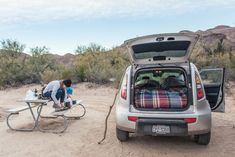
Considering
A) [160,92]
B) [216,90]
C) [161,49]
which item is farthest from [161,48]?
[216,90]

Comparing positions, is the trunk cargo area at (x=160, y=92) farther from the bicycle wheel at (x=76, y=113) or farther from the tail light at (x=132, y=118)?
the bicycle wheel at (x=76, y=113)

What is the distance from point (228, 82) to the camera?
46.2 ft

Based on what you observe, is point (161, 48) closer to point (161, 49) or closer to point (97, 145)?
point (161, 49)

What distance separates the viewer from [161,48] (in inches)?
225

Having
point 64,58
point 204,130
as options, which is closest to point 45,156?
point 204,130

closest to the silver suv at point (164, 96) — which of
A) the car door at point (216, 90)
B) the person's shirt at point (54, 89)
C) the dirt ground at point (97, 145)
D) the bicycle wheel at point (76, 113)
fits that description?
the car door at point (216, 90)

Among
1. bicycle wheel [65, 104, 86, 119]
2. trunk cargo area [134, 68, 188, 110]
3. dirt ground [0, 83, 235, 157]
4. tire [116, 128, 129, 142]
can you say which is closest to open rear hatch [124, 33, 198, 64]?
trunk cargo area [134, 68, 188, 110]

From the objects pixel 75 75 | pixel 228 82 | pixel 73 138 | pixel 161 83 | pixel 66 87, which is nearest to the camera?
pixel 73 138

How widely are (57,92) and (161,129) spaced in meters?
3.39

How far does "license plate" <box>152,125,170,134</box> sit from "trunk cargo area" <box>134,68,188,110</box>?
39cm

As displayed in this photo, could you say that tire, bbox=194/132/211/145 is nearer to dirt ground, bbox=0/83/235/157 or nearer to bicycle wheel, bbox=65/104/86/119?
dirt ground, bbox=0/83/235/157

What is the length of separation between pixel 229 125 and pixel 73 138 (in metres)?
3.74

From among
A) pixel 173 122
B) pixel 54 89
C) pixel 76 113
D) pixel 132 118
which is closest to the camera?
pixel 173 122

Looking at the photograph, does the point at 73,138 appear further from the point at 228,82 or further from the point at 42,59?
the point at 42,59
